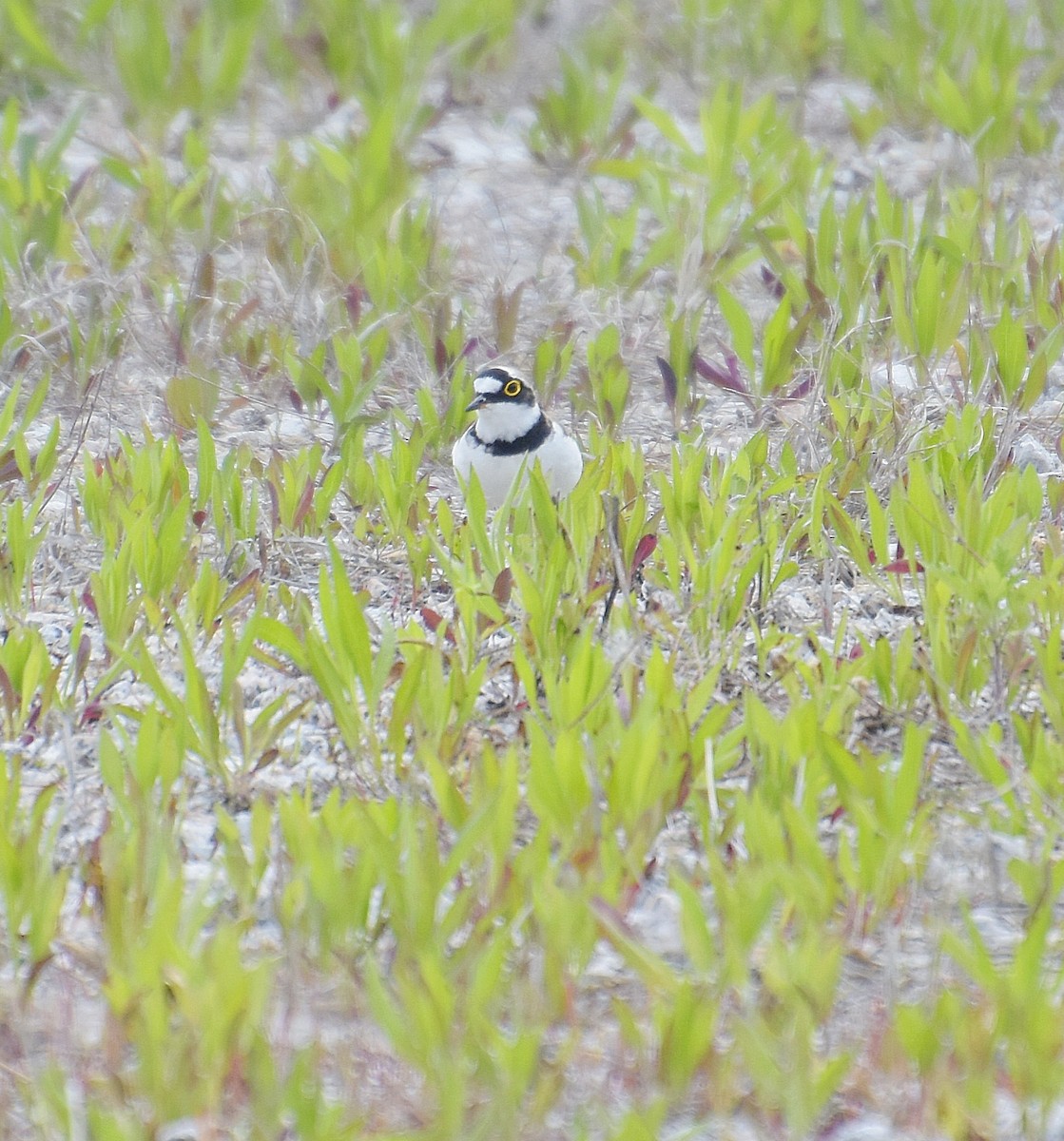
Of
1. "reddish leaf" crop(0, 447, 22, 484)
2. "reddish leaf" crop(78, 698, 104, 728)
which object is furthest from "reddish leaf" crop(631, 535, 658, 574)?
"reddish leaf" crop(0, 447, 22, 484)

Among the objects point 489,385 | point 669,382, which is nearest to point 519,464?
point 489,385

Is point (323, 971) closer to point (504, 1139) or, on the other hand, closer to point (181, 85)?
point (504, 1139)

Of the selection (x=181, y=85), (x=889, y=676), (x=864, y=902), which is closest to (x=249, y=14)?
(x=181, y=85)

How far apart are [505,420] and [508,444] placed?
13 cm

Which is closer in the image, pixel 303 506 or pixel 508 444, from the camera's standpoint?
pixel 303 506

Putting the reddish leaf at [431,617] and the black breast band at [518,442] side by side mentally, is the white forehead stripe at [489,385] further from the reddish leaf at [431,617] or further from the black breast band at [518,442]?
the reddish leaf at [431,617]

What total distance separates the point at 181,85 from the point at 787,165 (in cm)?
256

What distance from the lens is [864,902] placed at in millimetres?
2688

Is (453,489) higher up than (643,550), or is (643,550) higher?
(453,489)

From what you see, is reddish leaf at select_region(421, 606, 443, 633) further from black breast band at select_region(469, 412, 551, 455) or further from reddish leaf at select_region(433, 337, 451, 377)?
reddish leaf at select_region(433, 337, 451, 377)

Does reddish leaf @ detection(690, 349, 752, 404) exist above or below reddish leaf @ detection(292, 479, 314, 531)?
above

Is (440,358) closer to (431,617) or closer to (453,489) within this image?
(453,489)

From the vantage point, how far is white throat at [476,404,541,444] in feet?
14.3

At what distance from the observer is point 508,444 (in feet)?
14.2
